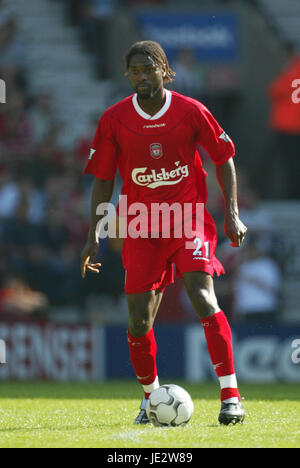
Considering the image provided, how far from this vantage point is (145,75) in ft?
20.4

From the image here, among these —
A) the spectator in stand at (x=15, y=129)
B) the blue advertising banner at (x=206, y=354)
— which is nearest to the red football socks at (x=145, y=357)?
the blue advertising banner at (x=206, y=354)

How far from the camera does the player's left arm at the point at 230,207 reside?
6.23 m

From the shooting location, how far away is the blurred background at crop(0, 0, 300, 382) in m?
11.5

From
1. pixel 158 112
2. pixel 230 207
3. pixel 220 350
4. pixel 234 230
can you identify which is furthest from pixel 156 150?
pixel 220 350

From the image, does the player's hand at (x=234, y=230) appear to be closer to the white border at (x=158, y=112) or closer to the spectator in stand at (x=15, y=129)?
the white border at (x=158, y=112)

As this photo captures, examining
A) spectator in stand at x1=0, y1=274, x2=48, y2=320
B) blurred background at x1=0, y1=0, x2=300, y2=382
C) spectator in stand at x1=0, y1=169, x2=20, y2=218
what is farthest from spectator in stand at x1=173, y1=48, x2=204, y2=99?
spectator in stand at x1=0, y1=274, x2=48, y2=320

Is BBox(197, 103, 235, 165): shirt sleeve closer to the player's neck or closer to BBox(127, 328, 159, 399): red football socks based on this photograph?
the player's neck

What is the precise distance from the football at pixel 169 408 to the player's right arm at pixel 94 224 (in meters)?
0.95

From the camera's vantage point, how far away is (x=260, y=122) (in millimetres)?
18328

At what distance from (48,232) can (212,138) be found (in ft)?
20.6

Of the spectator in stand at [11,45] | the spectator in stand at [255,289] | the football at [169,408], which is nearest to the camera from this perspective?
the football at [169,408]

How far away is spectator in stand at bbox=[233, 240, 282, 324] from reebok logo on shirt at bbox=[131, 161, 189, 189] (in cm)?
575

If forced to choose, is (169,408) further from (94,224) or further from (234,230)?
(94,224)
